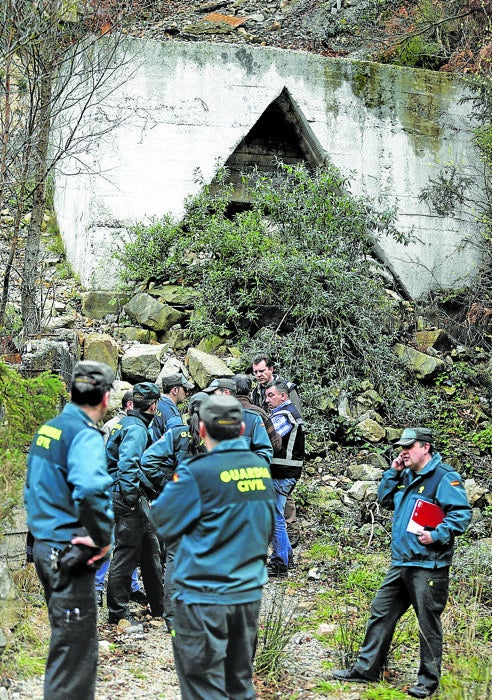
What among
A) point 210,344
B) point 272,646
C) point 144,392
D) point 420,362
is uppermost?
point 144,392

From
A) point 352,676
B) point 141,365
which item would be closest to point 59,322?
point 141,365

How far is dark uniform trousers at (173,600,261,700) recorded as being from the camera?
138 inches

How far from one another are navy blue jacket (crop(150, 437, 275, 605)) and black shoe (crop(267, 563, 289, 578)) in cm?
369

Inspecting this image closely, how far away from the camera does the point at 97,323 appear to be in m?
11.4

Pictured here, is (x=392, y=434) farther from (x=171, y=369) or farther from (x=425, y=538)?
(x=425, y=538)

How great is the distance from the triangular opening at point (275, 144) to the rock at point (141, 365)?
166 inches

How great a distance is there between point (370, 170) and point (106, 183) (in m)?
4.52

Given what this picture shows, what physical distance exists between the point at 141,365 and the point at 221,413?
662 centimetres

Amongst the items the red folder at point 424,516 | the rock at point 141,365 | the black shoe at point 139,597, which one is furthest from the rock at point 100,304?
the red folder at point 424,516

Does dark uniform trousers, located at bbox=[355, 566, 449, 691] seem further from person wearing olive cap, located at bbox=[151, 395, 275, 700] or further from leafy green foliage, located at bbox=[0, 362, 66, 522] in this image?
leafy green foliage, located at bbox=[0, 362, 66, 522]

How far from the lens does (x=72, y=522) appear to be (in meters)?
3.81

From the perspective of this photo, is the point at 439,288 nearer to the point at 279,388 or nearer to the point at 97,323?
the point at 97,323

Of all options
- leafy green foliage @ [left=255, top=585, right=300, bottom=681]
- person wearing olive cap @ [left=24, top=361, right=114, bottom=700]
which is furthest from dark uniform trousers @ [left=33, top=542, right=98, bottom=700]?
leafy green foliage @ [left=255, top=585, right=300, bottom=681]

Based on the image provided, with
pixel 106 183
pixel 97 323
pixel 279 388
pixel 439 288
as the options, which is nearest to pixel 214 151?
pixel 106 183
